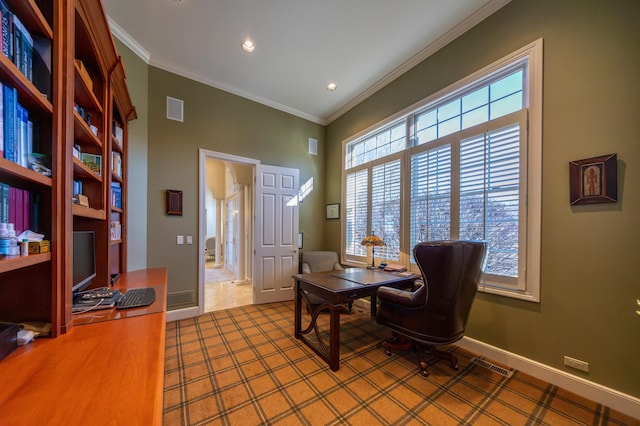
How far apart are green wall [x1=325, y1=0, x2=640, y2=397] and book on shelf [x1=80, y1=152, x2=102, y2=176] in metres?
3.57

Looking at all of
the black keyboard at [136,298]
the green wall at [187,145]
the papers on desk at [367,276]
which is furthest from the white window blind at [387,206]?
the black keyboard at [136,298]

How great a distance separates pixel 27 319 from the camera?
1064mm

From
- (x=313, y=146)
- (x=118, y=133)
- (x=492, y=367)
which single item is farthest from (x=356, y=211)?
(x=118, y=133)

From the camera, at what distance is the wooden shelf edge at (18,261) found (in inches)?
31.1

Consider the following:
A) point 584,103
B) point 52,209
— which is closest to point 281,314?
point 52,209

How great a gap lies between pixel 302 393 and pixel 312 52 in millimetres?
→ 3580

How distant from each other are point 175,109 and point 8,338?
3132 mm

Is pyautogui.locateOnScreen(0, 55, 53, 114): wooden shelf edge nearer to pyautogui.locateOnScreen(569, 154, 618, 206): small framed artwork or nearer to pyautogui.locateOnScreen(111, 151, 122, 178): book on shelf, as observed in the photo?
pyautogui.locateOnScreen(111, 151, 122, 178): book on shelf

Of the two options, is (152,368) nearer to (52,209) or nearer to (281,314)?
(52,209)

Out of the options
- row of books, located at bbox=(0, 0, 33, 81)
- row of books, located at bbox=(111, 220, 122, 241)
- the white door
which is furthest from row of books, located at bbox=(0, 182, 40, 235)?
the white door

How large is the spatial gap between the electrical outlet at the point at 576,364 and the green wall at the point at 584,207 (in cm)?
3

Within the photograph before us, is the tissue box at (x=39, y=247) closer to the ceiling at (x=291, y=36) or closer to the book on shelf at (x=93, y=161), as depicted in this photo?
the book on shelf at (x=93, y=161)

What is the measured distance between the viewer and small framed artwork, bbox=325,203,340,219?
4.36m

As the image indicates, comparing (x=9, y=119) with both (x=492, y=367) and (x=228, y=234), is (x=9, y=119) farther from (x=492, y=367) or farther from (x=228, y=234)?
(x=228, y=234)
